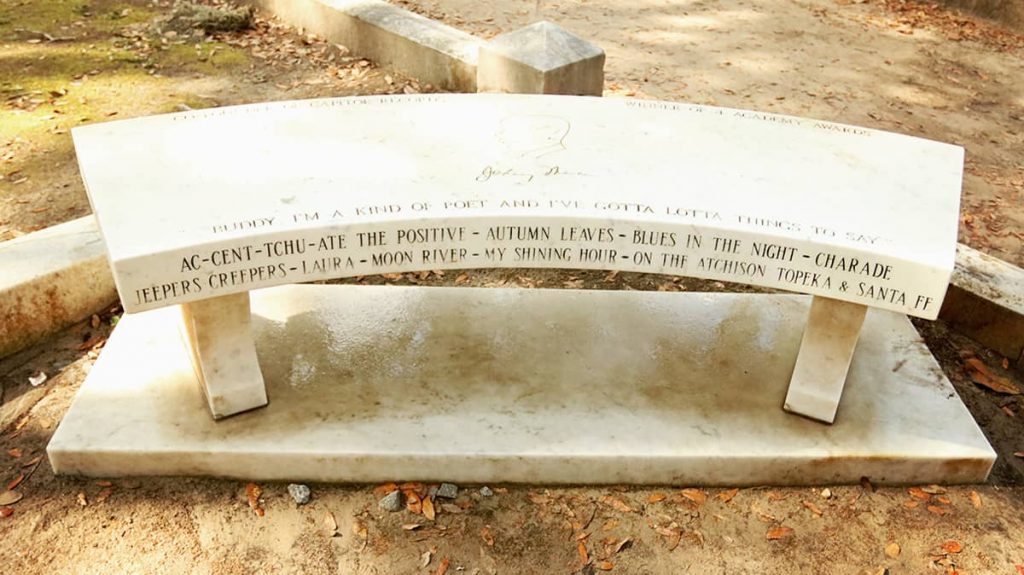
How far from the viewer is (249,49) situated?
22.9 ft

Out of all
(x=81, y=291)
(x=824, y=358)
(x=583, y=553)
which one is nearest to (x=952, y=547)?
(x=824, y=358)

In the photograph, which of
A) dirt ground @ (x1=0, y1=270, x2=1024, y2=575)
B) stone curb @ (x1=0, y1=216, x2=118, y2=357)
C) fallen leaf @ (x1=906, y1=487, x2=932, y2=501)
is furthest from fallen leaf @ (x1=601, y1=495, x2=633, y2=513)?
stone curb @ (x1=0, y1=216, x2=118, y2=357)

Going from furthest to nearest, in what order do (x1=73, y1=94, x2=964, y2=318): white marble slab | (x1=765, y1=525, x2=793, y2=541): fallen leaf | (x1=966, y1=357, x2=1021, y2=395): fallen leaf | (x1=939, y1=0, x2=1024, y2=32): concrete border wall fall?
(x1=939, y1=0, x2=1024, y2=32): concrete border wall
(x1=966, y1=357, x2=1021, y2=395): fallen leaf
(x1=765, y1=525, x2=793, y2=541): fallen leaf
(x1=73, y1=94, x2=964, y2=318): white marble slab

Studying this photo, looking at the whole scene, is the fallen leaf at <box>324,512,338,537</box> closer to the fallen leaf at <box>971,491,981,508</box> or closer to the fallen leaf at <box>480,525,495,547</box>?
the fallen leaf at <box>480,525,495,547</box>

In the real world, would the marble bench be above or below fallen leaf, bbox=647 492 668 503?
above

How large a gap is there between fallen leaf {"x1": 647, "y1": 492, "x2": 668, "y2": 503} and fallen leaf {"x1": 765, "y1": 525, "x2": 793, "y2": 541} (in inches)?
15.5

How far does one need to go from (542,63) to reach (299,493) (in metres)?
2.97

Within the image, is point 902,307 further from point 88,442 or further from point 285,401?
point 88,442

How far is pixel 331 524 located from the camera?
3076mm

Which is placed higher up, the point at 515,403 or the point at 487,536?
the point at 515,403

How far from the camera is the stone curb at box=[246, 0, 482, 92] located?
5.95 meters

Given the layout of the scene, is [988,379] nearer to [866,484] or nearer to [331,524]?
[866,484]

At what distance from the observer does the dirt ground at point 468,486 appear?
3.00 meters

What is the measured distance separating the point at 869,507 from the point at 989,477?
570mm
